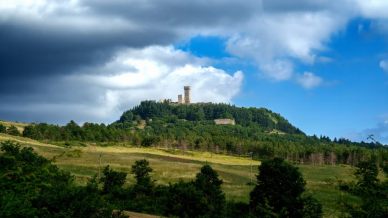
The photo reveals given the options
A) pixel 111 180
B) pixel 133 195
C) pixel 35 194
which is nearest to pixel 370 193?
pixel 35 194

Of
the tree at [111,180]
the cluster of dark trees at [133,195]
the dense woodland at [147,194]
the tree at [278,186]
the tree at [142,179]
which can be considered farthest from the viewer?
the tree at [142,179]

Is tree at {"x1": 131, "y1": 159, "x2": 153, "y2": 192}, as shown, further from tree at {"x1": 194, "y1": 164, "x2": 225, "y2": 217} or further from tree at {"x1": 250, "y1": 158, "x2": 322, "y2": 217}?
tree at {"x1": 250, "y1": 158, "x2": 322, "y2": 217}

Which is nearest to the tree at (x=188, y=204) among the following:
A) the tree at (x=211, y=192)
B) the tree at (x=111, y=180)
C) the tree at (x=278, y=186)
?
the tree at (x=211, y=192)

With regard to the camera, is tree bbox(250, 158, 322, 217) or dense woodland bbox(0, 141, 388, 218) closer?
dense woodland bbox(0, 141, 388, 218)

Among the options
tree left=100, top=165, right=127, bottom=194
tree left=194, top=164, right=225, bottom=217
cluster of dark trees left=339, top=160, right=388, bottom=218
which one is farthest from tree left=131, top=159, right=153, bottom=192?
cluster of dark trees left=339, top=160, right=388, bottom=218

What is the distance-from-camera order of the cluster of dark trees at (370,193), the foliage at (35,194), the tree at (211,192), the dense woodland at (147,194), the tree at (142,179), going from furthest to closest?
the tree at (142,179)
the tree at (211,192)
the dense woodland at (147,194)
the cluster of dark trees at (370,193)
the foliage at (35,194)

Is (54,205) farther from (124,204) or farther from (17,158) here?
(124,204)

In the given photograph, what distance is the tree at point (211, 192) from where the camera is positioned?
45.5 meters

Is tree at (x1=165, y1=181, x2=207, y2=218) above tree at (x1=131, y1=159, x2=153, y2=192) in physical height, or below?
below

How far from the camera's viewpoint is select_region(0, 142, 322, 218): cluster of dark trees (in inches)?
911

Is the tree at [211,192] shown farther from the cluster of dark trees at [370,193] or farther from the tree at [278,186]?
the cluster of dark trees at [370,193]

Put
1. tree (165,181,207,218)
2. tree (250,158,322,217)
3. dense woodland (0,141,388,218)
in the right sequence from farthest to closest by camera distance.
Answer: tree (250,158,322,217) < tree (165,181,207,218) < dense woodland (0,141,388,218)

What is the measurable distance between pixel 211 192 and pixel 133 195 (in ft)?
30.7

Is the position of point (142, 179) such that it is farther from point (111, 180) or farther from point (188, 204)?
point (188, 204)
